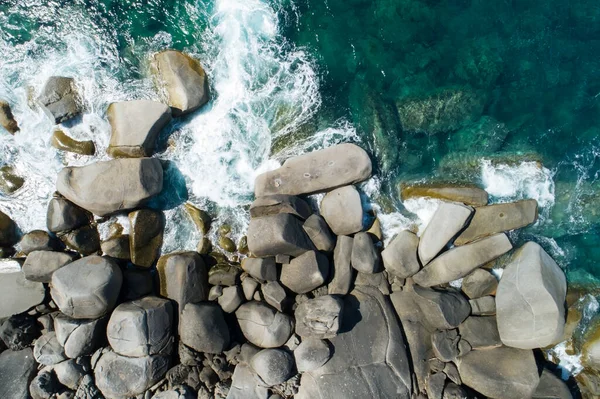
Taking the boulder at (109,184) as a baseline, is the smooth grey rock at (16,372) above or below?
below

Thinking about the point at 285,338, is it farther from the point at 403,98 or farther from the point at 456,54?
the point at 456,54

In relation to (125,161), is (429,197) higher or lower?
lower

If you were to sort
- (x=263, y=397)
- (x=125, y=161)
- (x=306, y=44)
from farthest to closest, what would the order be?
(x=306, y=44) → (x=125, y=161) → (x=263, y=397)

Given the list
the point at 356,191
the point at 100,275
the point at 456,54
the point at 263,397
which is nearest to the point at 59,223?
the point at 100,275

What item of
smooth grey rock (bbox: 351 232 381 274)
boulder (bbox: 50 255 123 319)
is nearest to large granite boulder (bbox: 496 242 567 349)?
smooth grey rock (bbox: 351 232 381 274)

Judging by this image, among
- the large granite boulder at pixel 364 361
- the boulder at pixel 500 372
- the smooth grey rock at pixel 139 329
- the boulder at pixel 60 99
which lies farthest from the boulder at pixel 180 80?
the boulder at pixel 500 372

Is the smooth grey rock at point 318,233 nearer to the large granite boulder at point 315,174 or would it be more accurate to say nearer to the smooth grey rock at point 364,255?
the smooth grey rock at point 364,255
